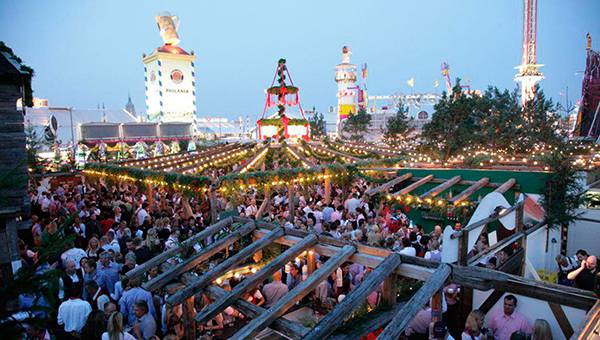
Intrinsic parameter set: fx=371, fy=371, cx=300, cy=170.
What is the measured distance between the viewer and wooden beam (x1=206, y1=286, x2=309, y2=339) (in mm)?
3311

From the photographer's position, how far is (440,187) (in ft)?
26.3

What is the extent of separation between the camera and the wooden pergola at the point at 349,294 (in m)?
3.11

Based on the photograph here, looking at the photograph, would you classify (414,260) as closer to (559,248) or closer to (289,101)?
(559,248)

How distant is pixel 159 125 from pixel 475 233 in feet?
101

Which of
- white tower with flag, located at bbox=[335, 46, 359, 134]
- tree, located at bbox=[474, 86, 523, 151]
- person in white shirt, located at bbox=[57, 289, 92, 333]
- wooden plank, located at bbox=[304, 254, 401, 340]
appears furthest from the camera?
white tower with flag, located at bbox=[335, 46, 359, 134]

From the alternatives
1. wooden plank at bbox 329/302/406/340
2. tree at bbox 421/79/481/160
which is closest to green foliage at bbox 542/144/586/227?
wooden plank at bbox 329/302/406/340

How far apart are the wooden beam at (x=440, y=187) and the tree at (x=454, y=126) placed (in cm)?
915

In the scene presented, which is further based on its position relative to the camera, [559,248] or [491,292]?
[559,248]

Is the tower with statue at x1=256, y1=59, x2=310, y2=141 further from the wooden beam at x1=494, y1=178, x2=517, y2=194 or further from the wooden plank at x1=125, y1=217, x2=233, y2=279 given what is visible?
the wooden plank at x1=125, y1=217, x2=233, y2=279

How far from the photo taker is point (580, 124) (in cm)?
2862

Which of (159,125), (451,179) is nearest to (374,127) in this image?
(159,125)

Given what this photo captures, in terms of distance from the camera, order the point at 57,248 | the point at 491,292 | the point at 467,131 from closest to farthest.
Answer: the point at 57,248, the point at 491,292, the point at 467,131

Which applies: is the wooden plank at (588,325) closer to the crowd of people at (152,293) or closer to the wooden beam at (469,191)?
the crowd of people at (152,293)

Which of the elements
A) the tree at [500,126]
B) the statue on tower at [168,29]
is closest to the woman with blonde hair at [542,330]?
the tree at [500,126]
